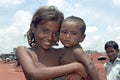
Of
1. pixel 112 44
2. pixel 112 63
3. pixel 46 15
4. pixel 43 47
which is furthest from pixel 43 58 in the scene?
pixel 112 44

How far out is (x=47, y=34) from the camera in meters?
2.72

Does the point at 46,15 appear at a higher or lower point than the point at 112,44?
higher

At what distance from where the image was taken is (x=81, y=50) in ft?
8.98

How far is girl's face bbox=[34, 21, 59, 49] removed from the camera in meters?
2.72

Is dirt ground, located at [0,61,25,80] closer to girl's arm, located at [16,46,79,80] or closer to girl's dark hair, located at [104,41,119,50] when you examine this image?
girl's dark hair, located at [104,41,119,50]

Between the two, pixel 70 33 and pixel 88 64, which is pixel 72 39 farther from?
pixel 88 64

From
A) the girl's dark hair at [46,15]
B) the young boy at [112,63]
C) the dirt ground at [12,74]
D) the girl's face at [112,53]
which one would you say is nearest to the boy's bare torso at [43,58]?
the girl's dark hair at [46,15]

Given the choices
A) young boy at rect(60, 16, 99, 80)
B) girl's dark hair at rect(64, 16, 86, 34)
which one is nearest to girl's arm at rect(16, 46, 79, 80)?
young boy at rect(60, 16, 99, 80)

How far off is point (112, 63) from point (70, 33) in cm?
360

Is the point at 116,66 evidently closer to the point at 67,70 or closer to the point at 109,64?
the point at 109,64

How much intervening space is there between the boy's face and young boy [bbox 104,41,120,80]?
3.43 metres

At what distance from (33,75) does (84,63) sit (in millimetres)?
400

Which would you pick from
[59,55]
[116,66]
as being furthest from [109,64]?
[59,55]

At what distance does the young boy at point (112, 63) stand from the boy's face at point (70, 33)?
11.3 ft
